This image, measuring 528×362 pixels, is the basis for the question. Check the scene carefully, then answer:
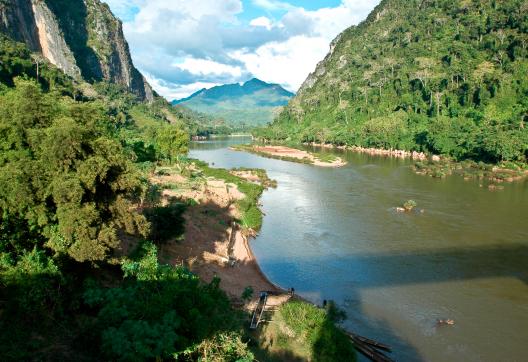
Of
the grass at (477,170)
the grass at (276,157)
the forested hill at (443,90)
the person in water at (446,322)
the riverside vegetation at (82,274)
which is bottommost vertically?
the person in water at (446,322)

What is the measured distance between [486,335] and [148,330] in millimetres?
20782

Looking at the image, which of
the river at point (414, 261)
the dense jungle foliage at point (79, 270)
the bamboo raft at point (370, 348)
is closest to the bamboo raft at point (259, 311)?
the river at point (414, 261)

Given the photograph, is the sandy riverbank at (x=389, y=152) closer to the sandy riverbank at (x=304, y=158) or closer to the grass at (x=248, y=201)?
the sandy riverbank at (x=304, y=158)

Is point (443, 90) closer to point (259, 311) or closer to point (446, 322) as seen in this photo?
point (446, 322)

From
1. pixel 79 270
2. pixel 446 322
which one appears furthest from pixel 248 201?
pixel 79 270

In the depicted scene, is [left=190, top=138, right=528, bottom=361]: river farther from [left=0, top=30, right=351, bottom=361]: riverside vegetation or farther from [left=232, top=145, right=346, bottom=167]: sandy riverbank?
[left=232, top=145, right=346, bottom=167]: sandy riverbank

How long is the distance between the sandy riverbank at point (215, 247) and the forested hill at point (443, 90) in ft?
210

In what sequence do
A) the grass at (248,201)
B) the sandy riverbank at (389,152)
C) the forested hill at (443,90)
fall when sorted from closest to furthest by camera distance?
the grass at (248,201) → the forested hill at (443,90) → the sandy riverbank at (389,152)

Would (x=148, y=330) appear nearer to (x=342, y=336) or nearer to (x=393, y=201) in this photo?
(x=342, y=336)

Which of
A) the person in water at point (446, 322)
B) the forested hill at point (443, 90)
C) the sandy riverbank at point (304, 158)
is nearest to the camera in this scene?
the person in water at point (446, 322)

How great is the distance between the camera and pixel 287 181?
73812mm

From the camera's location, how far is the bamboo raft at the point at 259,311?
20.7 metres

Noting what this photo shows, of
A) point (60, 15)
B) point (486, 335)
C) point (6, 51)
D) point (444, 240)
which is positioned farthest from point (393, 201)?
point (60, 15)

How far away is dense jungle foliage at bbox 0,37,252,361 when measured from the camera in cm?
1212
